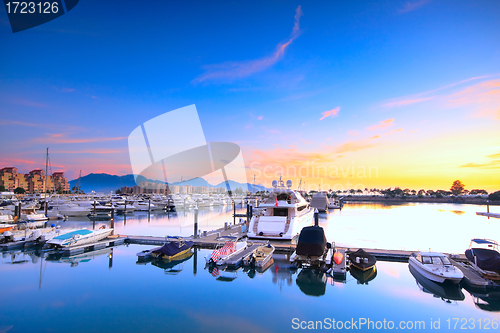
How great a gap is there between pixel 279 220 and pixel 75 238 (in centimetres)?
1537

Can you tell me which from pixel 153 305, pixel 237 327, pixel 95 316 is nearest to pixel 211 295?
pixel 153 305

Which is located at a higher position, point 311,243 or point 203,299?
point 311,243

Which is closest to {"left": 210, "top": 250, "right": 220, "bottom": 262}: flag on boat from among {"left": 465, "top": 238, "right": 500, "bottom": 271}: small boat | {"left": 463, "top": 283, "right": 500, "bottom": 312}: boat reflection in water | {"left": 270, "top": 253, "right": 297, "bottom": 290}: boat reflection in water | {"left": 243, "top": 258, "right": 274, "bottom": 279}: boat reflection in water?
{"left": 243, "top": 258, "right": 274, "bottom": 279}: boat reflection in water

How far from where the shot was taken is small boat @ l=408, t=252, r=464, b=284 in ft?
39.9

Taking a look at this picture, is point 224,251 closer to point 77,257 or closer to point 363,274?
point 363,274

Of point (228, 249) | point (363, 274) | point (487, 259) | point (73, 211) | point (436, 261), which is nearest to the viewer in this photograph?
point (487, 259)

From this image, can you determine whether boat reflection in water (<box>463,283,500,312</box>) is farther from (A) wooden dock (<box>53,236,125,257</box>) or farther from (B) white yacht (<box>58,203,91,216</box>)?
(B) white yacht (<box>58,203,91,216</box>)

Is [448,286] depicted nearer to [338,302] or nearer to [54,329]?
[338,302]

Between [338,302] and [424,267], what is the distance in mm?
5325

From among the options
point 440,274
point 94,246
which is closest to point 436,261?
point 440,274

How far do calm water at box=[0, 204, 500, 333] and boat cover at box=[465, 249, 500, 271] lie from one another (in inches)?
70.7

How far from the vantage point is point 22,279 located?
46.5 ft

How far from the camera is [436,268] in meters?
12.8

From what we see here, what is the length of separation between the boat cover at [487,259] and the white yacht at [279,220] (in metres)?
10.3
